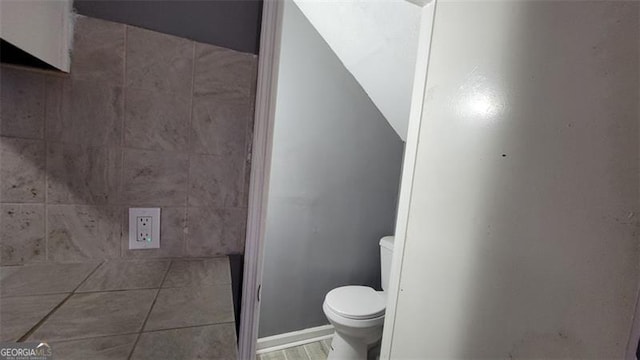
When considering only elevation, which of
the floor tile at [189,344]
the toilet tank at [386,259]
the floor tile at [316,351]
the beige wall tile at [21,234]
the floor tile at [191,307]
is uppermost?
the beige wall tile at [21,234]

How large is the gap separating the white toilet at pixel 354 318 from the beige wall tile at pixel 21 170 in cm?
137

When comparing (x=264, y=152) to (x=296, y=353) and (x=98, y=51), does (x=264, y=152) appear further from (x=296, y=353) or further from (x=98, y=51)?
(x=296, y=353)

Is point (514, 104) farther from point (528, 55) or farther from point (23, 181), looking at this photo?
point (23, 181)

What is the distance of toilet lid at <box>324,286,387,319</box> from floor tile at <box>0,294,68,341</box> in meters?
1.26

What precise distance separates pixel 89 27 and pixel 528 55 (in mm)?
1050

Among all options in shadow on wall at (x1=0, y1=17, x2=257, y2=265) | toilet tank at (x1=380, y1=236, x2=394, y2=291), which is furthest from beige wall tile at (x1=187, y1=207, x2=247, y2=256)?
toilet tank at (x1=380, y1=236, x2=394, y2=291)

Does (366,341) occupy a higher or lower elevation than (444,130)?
lower

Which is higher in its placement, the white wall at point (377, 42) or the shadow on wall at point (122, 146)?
the white wall at point (377, 42)

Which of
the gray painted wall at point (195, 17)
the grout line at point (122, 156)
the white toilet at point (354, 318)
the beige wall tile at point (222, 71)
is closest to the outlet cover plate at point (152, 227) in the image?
the grout line at point (122, 156)

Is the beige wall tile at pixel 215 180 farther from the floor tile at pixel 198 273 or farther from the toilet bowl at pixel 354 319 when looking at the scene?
the toilet bowl at pixel 354 319

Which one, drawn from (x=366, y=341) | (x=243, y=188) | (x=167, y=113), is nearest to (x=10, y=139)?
(x=167, y=113)

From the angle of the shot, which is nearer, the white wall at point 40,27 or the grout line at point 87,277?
the white wall at point 40,27

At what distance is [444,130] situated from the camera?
0.82m

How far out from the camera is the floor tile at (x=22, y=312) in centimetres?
46
